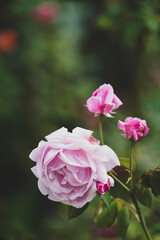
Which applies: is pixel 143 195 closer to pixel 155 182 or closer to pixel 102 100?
pixel 155 182

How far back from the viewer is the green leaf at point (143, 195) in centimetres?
68

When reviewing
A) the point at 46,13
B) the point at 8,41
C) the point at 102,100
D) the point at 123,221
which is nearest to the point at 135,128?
the point at 102,100

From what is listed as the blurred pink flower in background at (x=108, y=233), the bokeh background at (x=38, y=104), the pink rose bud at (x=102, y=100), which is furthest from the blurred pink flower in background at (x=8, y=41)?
the pink rose bud at (x=102, y=100)

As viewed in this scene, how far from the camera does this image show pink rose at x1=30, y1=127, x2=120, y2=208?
649mm

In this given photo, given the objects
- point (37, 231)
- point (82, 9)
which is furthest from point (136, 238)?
point (82, 9)

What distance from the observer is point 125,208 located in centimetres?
76

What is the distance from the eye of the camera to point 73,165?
66 centimetres

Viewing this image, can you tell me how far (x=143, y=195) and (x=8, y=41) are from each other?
176 centimetres

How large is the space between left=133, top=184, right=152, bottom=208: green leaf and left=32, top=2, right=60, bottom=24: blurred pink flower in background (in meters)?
1.81

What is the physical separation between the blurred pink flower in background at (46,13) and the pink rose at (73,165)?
175 centimetres

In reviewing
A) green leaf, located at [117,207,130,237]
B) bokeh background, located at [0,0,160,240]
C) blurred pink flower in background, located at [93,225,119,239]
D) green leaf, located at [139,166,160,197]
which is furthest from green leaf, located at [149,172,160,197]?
bokeh background, located at [0,0,160,240]

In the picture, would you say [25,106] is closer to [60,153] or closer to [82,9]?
[82,9]

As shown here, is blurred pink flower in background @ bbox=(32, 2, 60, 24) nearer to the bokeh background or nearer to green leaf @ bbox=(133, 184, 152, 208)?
the bokeh background

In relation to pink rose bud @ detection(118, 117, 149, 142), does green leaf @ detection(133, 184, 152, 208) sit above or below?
below
